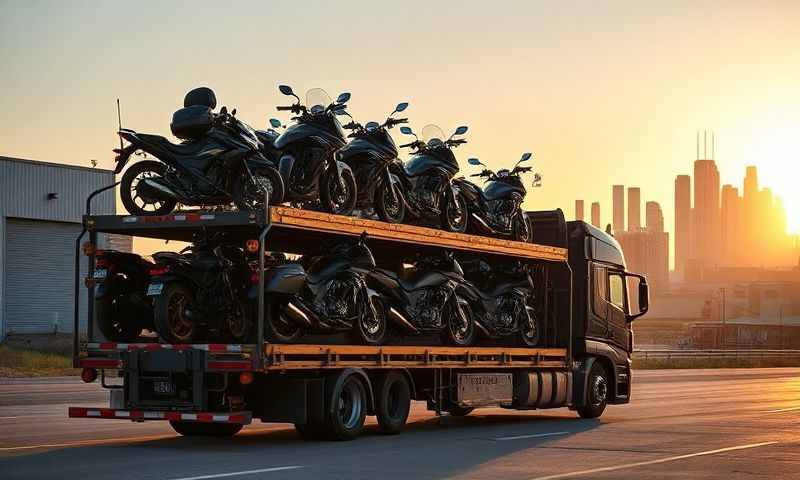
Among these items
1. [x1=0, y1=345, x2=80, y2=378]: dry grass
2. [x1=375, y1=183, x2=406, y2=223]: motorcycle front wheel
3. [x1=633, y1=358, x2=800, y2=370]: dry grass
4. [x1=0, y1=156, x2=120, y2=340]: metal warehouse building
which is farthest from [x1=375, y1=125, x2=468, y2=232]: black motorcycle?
[x1=633, y1=358, x2=800, y2=370]: dry grass

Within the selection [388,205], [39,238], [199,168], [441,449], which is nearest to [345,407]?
[441,449]

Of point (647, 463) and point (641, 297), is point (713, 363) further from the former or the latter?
point (647, 463)

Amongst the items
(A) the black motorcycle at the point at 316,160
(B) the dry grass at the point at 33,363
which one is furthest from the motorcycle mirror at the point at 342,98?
(B) the dry grass at the point at 33,363

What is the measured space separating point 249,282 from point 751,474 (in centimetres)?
590

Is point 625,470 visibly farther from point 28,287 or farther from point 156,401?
point 28,287

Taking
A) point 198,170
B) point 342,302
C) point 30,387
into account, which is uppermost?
point 198,170

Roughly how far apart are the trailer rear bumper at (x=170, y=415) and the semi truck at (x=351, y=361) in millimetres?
15

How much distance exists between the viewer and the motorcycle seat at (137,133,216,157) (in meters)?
15.9

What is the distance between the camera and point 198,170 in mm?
15891

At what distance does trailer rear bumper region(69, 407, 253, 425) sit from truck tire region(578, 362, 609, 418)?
8.94m

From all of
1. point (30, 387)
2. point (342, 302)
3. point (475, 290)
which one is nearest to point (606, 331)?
point (475, 290)

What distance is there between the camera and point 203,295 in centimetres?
1538

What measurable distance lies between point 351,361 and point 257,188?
2456 mm

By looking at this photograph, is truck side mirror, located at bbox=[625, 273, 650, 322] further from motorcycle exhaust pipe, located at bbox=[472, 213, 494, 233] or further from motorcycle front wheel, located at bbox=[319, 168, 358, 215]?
motorcycle front wheel, located at bbox=[319, 168, 358, 215]
